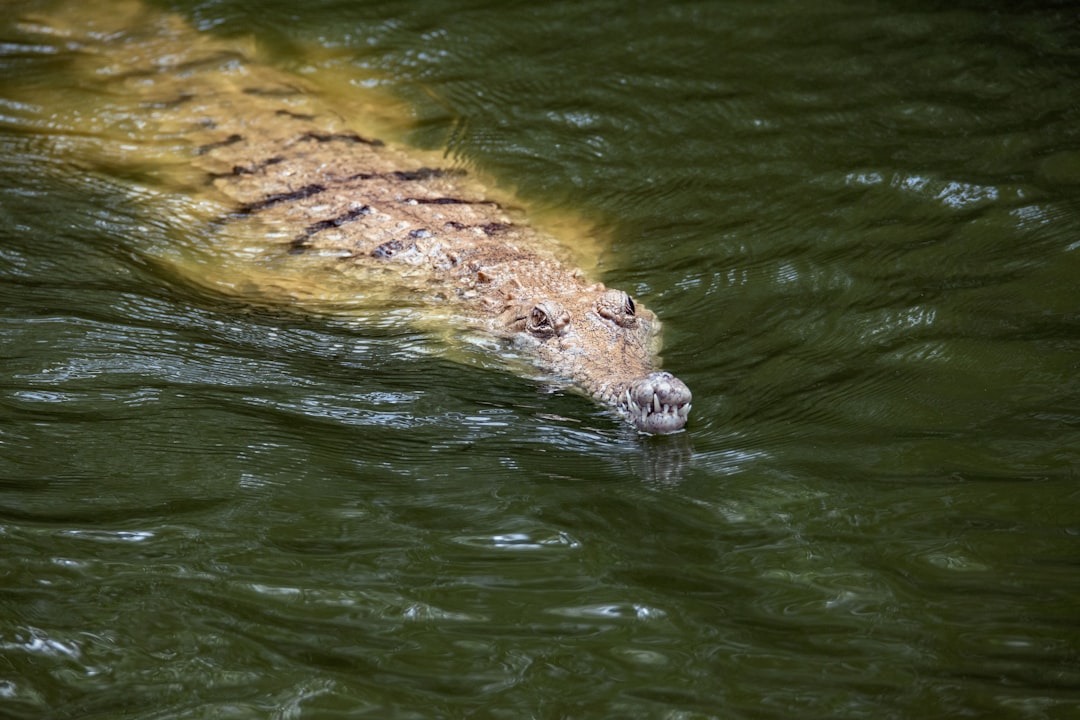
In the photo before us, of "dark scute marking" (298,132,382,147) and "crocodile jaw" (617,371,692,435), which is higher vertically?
"dark scute marking" (298,132,382,147)

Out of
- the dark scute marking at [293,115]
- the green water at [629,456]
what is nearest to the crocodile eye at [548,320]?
the green water at [629,456]

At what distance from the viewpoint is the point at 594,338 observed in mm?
5289

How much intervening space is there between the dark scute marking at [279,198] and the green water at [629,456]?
0.51 metres

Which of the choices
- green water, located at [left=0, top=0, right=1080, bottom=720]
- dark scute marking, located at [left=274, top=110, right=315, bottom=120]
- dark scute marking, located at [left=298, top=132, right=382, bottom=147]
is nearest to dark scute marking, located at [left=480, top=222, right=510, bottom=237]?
green water, located at [left=0, top=0, right=1080, bottom=720]

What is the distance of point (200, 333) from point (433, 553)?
210 cm

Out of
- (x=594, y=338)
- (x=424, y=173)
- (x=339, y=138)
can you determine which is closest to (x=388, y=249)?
(x=424, y=173)

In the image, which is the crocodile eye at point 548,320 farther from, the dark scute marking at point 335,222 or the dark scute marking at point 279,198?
the dark scute marking at point 279,198

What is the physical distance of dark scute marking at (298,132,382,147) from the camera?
707 cm

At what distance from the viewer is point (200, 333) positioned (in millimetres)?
5090

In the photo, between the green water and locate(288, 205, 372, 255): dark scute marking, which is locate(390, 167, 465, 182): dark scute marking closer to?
the green water

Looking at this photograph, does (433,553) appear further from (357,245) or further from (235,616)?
(357,245)

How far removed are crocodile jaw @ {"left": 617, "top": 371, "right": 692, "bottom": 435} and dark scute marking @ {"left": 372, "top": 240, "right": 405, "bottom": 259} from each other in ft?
6.76

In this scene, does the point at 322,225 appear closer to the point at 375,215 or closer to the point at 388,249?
the point at 375,215

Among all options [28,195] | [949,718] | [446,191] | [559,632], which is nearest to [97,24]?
[28,195]
